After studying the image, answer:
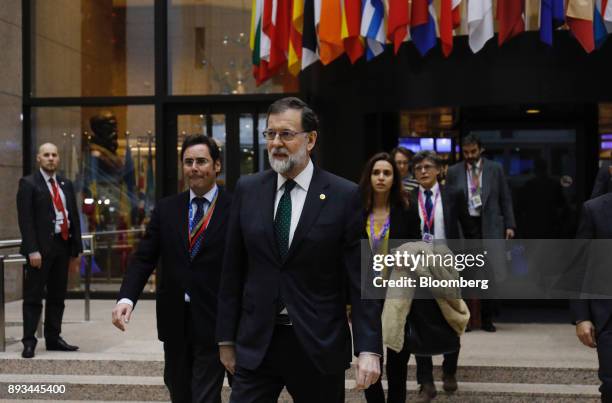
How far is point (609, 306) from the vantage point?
15.6ft

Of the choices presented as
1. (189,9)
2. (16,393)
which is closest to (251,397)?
(16,393)

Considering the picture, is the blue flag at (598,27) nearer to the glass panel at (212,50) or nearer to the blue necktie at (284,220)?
the glass panel at (212,50)

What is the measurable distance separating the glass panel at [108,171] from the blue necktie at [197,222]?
7.16 meters

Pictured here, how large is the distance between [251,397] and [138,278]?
4.91 ft

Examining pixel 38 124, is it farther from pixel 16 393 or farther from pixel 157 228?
pixel 157 228

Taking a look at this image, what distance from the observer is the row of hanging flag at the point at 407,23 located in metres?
9.24

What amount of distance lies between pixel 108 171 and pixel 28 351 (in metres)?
4.66

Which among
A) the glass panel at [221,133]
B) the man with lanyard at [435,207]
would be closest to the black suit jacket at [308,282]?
the man with lanyard at [435,207]

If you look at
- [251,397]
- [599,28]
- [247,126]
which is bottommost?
[251,397]

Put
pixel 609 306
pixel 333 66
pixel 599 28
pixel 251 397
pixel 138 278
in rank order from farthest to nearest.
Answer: pixel 333 66 → pixel 599 28 → pixel 138 278 → pixel 609 306 → pixel 251 397

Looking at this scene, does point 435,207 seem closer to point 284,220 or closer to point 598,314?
point 598,314

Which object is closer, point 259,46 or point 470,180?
point 470,180

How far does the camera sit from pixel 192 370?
5367mm

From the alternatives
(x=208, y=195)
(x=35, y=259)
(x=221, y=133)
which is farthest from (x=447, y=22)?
(x=208, y=195)
